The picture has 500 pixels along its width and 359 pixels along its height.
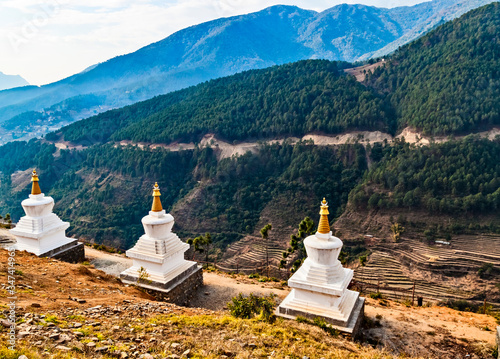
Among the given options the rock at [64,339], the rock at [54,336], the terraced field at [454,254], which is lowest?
the terraced field at [454,254]

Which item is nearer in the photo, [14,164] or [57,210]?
[57,210]

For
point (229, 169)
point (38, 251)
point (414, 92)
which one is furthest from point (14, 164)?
point (414, 92)

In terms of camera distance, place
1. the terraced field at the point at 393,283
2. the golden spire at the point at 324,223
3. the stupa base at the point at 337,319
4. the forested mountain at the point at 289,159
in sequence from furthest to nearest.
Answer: the forested mountain at the point at 289,159, the terraced field at the point at 393,283, the golden spire at the point at 324,223, the stupa base at the point at 337,319

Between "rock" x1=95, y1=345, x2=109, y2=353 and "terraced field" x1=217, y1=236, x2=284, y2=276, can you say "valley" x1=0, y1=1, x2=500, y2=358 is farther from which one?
"rock" x1=95, y1=345, x2=109, y2=353

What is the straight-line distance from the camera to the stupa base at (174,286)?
15.3 meters

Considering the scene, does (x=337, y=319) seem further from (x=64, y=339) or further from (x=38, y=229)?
(x=38, y=229)

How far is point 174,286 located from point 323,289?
6450mm

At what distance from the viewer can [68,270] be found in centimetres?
1484

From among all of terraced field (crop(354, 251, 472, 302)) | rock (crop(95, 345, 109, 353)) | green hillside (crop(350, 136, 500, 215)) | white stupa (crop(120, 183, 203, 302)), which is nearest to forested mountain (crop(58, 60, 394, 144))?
green hillside (crop(350, 136, 500, 215))

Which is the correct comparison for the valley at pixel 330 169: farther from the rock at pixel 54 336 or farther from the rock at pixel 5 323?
the rock at pixel 54 336

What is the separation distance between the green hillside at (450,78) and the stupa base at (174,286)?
1860 inches

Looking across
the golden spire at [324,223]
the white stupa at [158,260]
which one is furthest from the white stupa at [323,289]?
the white stupa at [158,260]

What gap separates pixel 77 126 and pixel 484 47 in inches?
3323

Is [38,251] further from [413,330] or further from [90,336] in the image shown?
[413,330]
